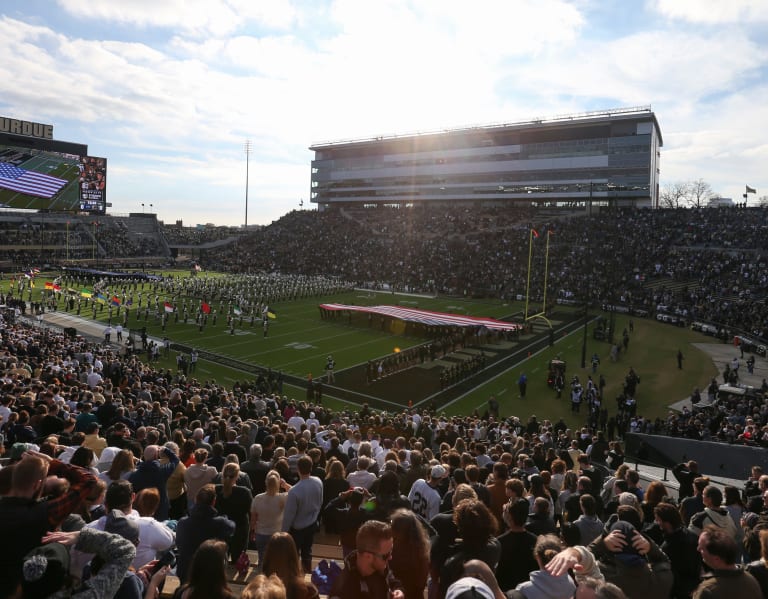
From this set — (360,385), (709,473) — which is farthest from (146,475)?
(360,385)

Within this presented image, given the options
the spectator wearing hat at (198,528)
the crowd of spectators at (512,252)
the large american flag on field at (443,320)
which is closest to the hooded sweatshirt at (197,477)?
the spectator wearing hat at (198,528)

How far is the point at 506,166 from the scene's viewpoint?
7675 centimetres

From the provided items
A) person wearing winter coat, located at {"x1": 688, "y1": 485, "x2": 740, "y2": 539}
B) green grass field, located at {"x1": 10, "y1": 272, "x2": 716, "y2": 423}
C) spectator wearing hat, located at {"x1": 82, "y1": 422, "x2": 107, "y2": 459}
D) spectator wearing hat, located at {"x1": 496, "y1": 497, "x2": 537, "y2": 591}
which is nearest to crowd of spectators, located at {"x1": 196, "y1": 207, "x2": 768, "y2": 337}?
green grass field, located at {"x1": 10, "y1": 272, "x2": 716, "y2": 423}

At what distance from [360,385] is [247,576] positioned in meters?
18.8

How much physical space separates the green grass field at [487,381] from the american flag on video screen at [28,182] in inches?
1297

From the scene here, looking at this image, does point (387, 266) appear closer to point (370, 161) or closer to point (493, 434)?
point (370, 161)

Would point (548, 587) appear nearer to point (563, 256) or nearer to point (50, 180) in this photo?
point (563, 256)

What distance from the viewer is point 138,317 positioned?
36.0 meters

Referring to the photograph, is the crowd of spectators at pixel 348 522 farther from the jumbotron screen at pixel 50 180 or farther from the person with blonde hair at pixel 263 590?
the jumbotron screen at pixel 50 180

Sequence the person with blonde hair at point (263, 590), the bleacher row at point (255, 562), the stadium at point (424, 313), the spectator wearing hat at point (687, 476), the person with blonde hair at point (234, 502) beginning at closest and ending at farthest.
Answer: the person with blonde hair at point (263, 590) → the bleacher row at point (255, 562) → the person with blonde hair at point (234, 502) → the spectator wearing hat at point (687, 476) → the stadium at point (424, 313)

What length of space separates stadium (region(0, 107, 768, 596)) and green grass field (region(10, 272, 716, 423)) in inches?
8.1

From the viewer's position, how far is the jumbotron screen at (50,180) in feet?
197

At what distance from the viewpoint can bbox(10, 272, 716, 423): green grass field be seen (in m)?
22.3

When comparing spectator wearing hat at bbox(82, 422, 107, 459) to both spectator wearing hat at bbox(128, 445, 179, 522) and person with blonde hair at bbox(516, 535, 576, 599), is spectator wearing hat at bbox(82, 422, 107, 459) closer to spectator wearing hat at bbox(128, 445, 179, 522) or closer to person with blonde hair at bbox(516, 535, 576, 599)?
spectator wearing hat at bbox(128, 445, 179, 522)
